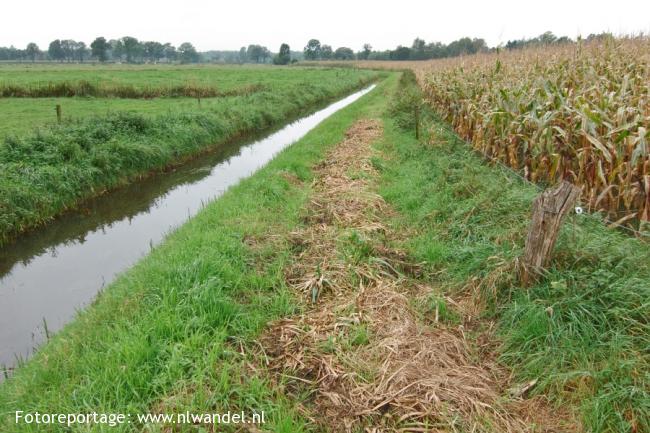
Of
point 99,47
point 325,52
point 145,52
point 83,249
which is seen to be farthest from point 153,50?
point 83,249

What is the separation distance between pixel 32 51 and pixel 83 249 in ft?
488

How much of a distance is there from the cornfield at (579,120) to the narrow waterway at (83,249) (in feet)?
23.7

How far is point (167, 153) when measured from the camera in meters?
13.4

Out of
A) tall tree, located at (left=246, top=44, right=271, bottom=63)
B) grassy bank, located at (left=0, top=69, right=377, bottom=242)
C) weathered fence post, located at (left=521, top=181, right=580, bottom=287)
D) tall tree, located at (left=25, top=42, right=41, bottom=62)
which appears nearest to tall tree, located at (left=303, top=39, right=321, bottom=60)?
tall tree, located at (left=246, top=44, right=271, bottom=63)

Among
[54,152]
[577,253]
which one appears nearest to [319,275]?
[577,253]

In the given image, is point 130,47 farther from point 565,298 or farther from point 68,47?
point 565,298

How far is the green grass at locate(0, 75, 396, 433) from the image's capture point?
3352 mm

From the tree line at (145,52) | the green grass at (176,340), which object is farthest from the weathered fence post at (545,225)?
the tree line at (145,52)

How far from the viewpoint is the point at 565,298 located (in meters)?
3.90

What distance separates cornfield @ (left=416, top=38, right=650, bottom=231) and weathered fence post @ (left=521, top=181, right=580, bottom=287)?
0.91m

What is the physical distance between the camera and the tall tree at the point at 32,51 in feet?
397

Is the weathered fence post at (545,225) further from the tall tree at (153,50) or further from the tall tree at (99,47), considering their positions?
the tall tree at (153,50)

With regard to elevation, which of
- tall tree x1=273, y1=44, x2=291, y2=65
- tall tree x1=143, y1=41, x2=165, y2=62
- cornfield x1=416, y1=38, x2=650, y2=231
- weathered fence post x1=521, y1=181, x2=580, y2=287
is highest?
tall tree x1=143, y1=41, x2=165, y2=62

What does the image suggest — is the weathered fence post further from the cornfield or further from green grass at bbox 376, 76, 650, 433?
the cornfield
